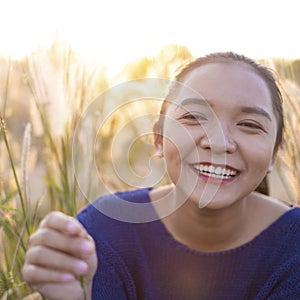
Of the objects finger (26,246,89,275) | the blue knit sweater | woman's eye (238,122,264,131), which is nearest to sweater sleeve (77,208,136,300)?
the blue knit sweater

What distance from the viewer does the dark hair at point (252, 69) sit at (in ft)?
6.16

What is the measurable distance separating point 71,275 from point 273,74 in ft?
3.00

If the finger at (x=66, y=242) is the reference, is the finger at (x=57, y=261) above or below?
below

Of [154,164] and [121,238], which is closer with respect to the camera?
[121,238]

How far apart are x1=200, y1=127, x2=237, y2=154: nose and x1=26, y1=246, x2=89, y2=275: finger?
0.53 metres

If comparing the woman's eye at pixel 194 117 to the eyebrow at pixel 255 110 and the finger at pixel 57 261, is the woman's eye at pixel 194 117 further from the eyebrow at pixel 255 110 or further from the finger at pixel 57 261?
the finger at pixel 57 261

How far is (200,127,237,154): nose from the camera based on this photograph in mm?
1714

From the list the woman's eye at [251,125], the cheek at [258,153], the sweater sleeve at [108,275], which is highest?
the woman's eye at [251,125]

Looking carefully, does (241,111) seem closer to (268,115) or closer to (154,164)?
(268,115)

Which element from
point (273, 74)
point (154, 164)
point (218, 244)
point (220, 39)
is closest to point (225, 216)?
point (218, 244)

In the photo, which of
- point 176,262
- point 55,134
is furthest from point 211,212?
point 55,134

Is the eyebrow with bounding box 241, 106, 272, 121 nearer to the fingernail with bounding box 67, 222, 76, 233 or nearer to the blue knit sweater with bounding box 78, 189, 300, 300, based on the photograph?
the blue knit sweater with bounding box 78, 189, 300, 300

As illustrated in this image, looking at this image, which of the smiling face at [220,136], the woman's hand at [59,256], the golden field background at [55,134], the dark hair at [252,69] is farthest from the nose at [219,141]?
the woman's hand at [59,256]

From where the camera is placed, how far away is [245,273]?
6.40 feet
